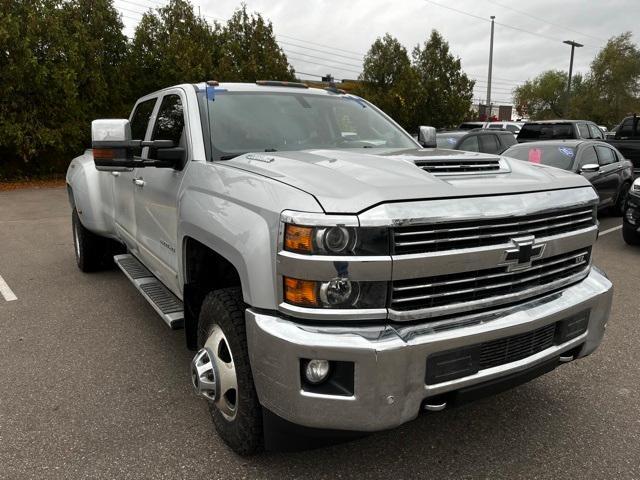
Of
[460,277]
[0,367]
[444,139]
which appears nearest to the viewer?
[460,277]

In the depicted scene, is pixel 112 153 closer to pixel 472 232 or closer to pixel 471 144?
pixel 472 232

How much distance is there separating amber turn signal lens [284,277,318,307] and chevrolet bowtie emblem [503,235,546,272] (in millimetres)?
837

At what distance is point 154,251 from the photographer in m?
3.73

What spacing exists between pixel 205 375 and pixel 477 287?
1339 millimetres

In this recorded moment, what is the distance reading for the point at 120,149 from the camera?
2826 mm

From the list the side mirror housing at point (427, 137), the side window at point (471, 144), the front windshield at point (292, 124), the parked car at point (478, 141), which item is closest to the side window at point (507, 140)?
the parked car at point (478, 141)

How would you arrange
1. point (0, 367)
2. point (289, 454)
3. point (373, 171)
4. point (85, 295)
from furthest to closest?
point (85, 295) < point (0, 367) < point (289, 454) < point (373, 171)

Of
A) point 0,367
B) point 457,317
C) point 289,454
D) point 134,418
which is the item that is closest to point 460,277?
point 457,317

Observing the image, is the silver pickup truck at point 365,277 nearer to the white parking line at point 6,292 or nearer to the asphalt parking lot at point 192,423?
the asphalt parking lot at point 192,423

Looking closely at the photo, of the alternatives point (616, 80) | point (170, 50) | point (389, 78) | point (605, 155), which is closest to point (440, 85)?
point (389, 78)

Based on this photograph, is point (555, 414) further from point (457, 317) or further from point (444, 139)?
point (444, 139)

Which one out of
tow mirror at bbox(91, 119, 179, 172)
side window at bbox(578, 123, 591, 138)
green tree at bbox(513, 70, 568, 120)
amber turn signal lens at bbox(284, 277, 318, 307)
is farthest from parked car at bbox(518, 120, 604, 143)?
green tree at bbox(513, 70, 568, 120)

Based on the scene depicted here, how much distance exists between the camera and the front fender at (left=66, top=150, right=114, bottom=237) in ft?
16.5

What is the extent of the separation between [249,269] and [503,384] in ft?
3.85
